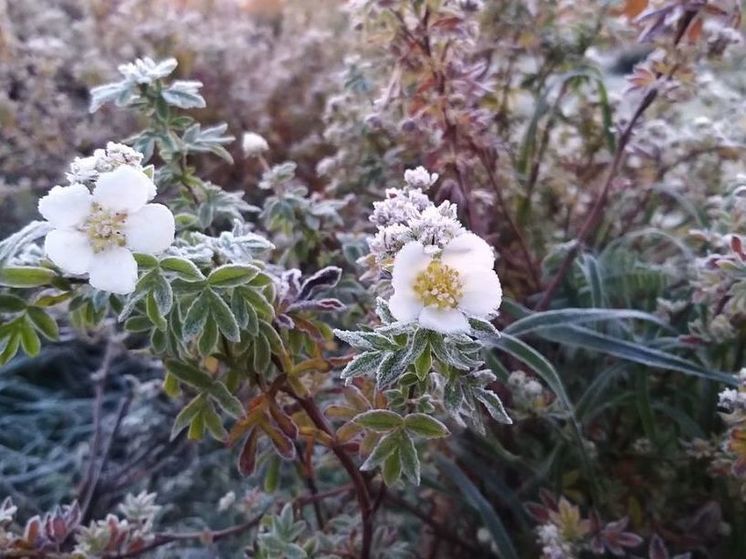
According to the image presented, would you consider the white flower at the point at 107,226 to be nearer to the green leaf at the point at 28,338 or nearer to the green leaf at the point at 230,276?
the green leaf at the point at 230,276

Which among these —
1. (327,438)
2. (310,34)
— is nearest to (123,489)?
(327,438)

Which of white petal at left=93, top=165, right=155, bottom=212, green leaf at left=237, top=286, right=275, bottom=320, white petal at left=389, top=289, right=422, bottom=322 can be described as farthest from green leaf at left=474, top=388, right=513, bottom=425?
white petal at left=93, top=165, right=155, bottom=212

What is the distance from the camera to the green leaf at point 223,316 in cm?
68

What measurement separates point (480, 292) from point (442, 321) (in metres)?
0.04

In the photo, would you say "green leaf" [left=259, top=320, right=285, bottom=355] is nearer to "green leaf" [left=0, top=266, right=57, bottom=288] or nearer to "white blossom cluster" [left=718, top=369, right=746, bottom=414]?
"green leaf" [left=0, top=266, right=57, bottom=288]

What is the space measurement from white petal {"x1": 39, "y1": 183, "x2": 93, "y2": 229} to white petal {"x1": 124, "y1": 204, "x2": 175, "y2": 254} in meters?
0.04

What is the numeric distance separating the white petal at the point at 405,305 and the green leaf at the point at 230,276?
0.14 meters

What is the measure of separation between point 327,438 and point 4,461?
2.78 feet

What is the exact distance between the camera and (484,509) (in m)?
0.97

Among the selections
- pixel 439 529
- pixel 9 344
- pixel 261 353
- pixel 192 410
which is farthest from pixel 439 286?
pixel 439 529

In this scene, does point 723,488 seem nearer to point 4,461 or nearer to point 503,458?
point 503,458

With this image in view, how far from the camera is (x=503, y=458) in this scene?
1014mm

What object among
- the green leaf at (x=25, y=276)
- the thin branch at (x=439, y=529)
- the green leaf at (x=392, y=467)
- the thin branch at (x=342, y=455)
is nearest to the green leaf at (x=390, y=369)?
the green leaf at (x=392, y=467)

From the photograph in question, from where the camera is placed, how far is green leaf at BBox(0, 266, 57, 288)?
706 millimetres
